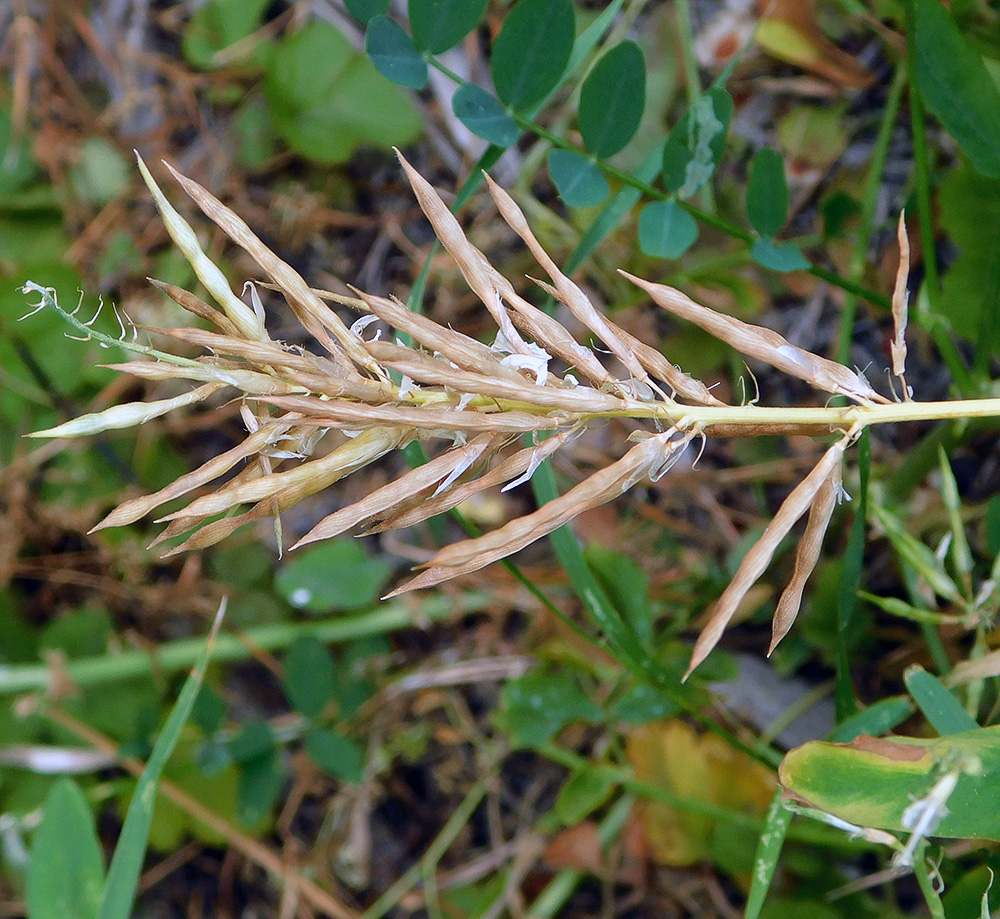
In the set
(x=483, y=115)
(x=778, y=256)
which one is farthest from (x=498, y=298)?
(x=778, y=256)

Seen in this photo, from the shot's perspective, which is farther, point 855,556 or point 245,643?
point 245,643

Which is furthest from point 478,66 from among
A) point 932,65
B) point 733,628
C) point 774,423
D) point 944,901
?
point 944,901

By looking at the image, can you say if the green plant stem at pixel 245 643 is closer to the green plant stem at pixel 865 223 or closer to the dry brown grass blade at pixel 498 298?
the green plant stem at pixel 865 223

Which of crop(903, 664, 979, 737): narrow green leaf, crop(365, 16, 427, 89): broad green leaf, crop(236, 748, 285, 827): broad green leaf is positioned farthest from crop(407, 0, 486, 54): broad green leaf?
crop(236, 748, 285, 827): broad green leaf

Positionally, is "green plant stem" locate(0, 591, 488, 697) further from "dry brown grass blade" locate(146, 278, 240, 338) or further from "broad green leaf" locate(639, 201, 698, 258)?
"dry brown grass blade" locate(146, 278, 240, 338)

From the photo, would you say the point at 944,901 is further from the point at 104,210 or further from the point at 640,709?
the point at 104,210

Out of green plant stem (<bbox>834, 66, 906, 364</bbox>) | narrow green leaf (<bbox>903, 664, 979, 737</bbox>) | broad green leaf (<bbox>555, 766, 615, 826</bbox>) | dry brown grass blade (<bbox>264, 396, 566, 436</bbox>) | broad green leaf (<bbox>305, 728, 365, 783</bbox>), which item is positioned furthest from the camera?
broad green leaf (<bbox>305, 728, 365, 783</bbox>)

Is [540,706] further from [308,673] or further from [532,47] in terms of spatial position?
[532,47]
